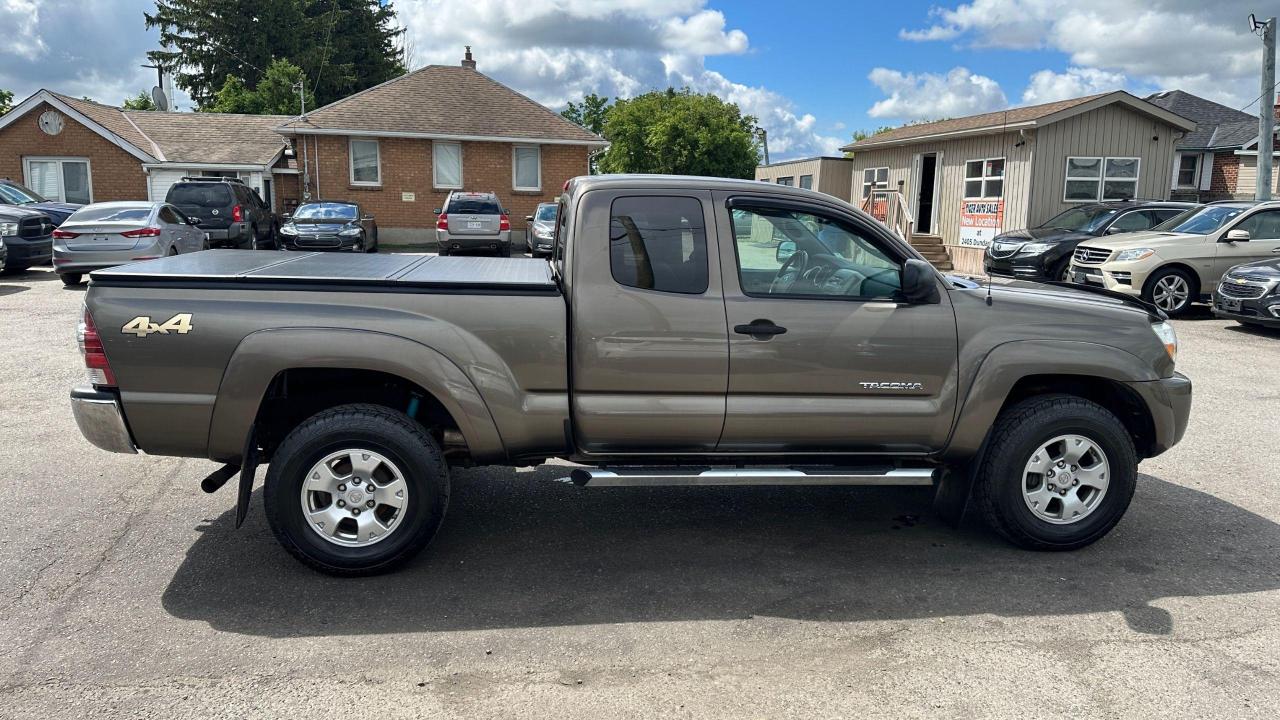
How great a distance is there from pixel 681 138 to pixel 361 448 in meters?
37.0

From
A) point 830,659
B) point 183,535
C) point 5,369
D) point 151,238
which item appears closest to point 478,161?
point 151,238

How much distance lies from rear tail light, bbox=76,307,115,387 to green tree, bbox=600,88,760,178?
3514cm

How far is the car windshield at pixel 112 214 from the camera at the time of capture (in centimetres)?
1516

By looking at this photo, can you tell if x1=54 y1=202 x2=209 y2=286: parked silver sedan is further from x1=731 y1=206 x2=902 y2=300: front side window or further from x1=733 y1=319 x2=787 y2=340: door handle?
x1=733 y1=319 x2=787 y2=340: door handle

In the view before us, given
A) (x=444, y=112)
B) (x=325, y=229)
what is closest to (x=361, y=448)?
(x=325, y=229)

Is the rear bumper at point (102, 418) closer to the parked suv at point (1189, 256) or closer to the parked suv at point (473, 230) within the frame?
the parked suv at point (1189, 256)

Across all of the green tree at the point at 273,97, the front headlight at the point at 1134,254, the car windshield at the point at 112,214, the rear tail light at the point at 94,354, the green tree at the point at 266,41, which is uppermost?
the green tree at the point at 266,41

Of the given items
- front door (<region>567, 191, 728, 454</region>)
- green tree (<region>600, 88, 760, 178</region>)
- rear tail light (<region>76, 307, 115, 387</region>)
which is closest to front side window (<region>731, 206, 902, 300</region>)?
front door (<region>567, 191, 728, 454</region>)

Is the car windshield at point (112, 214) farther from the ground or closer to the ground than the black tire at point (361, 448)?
farther from the ground

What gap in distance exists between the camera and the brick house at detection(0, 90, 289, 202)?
29.3 m

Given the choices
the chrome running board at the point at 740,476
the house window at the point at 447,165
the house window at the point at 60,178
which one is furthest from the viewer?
the house window at the point at 60,178

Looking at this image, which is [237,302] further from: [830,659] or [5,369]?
[5,369]

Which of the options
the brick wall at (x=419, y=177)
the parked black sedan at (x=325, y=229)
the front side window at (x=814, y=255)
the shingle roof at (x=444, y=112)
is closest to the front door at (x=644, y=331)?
the front side window at (x=814, y=255)

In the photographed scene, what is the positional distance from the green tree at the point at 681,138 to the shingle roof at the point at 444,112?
11.0 metres
